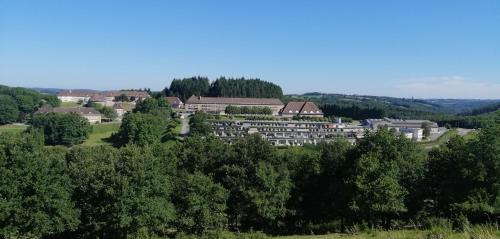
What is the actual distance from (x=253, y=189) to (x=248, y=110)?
8503 centimetres

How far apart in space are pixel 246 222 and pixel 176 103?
110 m

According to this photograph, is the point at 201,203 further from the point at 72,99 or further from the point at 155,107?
the point at 72,99

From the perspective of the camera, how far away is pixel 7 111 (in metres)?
101

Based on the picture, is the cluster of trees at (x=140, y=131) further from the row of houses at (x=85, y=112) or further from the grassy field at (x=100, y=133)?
the row of houses at (x=85, y=112)

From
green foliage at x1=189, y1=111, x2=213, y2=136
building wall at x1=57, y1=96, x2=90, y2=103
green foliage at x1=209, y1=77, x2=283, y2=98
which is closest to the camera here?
green foliage at x1=189, y1=111, x2=213, y2=136

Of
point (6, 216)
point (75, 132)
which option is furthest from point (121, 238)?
point (75, 132)

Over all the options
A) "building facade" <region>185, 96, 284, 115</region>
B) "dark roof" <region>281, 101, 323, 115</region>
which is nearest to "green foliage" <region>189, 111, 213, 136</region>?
"dark roof" <region>281, 101, 323, 115</region>

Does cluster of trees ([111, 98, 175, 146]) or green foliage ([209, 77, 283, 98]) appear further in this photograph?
green foliage ([209, 77, 283, 98])

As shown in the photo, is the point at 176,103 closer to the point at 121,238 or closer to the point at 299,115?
the point at 299,115

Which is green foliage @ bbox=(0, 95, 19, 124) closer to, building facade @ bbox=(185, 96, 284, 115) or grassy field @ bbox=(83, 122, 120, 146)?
grassy field @ bbox=(83, 122, 120, 146)

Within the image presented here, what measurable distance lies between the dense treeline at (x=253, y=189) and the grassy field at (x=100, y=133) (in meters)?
53.3

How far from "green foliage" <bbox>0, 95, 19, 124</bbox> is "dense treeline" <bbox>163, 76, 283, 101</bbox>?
56971mm

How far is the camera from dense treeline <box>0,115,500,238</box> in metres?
23.5

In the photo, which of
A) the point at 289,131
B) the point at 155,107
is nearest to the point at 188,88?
the point at 155,107
